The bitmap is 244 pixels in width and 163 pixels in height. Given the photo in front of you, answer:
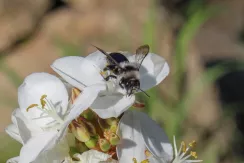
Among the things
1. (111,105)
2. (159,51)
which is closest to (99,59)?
(111,105)

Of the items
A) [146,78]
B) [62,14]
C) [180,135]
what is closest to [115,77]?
[146,78]

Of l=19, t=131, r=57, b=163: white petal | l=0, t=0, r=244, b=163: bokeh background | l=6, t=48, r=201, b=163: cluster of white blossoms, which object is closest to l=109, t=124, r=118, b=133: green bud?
l=6, t=48, r=201, b=163: cluster of white blossoms

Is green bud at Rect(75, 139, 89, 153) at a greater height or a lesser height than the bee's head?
lesser

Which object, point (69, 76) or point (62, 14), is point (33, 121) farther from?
point (62, 14)

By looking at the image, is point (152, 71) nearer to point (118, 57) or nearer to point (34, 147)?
point (118, 57)

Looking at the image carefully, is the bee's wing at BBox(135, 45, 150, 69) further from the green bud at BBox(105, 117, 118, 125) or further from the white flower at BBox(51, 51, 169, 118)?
the green bud at BBox(105, 117, 118, 125)

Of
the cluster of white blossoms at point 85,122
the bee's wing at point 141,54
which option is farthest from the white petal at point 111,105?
the bee's wing at point 141,54
